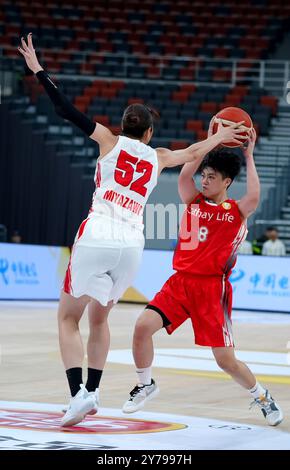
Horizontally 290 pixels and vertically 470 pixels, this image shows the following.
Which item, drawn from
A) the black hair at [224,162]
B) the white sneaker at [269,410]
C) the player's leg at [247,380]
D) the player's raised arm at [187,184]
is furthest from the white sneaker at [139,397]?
the black hair at [224,162]

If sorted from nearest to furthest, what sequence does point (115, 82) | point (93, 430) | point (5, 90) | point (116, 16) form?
point (93, 430)
point (5, 90)
point (115, 82)
point (116, 16)

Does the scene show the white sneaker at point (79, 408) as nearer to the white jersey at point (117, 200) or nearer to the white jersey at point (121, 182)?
the white jersey at point (117, 200)

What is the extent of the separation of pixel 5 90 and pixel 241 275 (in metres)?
9.73

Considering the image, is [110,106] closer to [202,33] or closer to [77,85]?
[77,85]

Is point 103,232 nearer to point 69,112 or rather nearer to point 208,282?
point 69,112

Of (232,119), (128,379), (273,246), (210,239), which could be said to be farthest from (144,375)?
(273,246)

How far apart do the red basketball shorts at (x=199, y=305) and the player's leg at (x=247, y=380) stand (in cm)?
7

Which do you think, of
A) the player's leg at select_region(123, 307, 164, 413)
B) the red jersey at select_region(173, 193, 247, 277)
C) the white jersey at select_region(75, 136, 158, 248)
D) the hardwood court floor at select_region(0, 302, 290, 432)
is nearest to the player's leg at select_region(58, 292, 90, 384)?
the white jersey at select_region(75, 136, 158, 248)

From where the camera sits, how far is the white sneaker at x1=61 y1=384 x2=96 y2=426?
638 cm

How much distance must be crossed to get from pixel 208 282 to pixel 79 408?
1.33 meters

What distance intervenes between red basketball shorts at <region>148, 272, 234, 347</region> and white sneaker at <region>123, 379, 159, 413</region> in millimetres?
430

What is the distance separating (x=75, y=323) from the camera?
6695 mm

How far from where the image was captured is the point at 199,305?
7.07 meters
